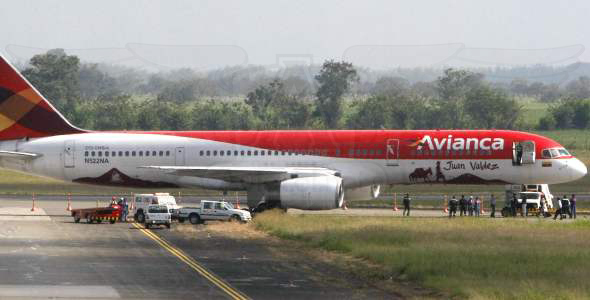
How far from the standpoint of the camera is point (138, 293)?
31.9 meters

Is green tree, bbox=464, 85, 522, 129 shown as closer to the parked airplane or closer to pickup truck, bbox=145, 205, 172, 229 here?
the parked airplane

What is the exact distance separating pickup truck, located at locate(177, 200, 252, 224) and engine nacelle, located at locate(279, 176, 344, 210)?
2.33 m

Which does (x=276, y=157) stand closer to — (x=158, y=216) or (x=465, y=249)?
(x=158, y=216)

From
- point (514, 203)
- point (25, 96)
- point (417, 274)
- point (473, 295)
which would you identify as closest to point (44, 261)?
point (417, 274)

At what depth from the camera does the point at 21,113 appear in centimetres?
6550

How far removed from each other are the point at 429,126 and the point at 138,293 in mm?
129671

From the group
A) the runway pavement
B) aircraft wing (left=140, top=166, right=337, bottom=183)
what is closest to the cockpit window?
aircraft wing (left=140, top=166, right=337, bottom=183)

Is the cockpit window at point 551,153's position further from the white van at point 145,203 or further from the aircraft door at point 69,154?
the aircraft door at point 69,154

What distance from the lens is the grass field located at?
108 feet

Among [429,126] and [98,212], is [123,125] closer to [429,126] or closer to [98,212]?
[429,126]

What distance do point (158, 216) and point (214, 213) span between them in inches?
163

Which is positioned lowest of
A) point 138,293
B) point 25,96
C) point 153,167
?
point 138,293

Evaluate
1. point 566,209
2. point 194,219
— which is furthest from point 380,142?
point 566,209

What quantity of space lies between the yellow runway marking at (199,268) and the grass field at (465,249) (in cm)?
521
